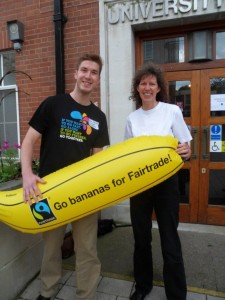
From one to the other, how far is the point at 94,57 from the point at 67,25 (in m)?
2.09

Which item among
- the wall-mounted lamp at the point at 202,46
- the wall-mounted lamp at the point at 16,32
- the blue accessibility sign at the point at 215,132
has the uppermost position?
the wall-mounted lamp at the point at 16,32

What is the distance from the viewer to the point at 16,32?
3.85m

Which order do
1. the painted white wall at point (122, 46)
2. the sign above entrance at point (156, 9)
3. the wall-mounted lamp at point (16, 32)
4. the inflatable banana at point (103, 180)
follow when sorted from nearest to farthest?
the inflatable banana at point (103, 180), the sign above entrance at point (156, 9), the painted white wall at point (122, 46), the wall-mounted lamp at point (16, 32)

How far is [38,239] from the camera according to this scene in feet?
8.59

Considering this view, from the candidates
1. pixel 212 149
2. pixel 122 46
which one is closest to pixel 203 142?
pixel 212 149

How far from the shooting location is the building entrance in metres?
3.47

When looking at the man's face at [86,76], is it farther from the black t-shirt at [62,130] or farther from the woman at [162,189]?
the woman at [162,189]

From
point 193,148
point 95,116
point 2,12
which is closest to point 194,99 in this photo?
point 193,148

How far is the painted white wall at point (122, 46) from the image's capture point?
3.28 metres

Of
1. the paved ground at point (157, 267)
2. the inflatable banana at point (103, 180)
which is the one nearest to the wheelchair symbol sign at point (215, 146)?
the paved ground at point (157, 267)

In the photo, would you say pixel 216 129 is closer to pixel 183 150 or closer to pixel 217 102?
pixel 217 102

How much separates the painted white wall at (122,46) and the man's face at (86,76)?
1.63 metres

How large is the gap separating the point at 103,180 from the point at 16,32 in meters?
3.14

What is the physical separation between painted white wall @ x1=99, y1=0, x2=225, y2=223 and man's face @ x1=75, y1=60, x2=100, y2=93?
163cm
